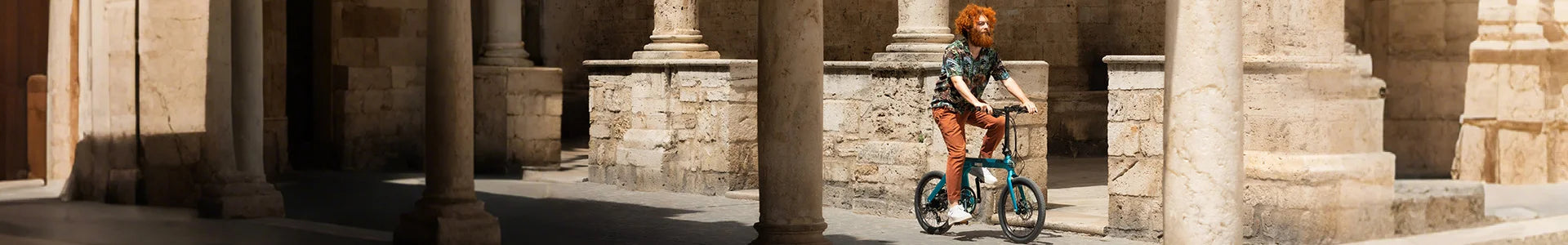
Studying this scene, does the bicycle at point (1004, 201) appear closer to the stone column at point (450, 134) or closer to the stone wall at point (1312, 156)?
the stone wall at point (1312, 156)

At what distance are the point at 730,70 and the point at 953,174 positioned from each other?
3.64m

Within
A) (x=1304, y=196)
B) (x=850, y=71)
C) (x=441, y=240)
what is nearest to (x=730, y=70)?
(x=850, y=71)

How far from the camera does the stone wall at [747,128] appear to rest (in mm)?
11109

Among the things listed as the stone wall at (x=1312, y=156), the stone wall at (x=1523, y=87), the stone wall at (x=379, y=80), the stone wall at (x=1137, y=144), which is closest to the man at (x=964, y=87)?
the stone wall at (x=1137, y=144)

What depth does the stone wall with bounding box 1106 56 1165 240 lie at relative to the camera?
9.05 m

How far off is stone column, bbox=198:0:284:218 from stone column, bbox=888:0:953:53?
3.76 meters

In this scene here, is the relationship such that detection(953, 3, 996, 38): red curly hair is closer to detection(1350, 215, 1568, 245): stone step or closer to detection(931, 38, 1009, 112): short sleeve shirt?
detection(931, 38, 1009, 112): short sleeve shirt

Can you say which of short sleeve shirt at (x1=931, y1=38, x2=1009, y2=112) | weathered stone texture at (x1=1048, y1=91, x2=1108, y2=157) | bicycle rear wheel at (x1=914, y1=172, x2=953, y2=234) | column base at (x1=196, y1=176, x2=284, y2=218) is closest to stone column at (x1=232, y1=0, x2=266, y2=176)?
column base at (x1=196, y1=176, x2=284, y2=218)

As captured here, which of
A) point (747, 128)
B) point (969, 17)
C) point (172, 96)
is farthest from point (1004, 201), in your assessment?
point (172, 96)

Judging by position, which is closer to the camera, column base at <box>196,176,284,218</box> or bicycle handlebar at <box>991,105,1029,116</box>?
bicycle handlebar at <box>991,105,1029,116</box>

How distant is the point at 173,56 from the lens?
39.2ft

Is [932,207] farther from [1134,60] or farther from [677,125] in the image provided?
[677,125]

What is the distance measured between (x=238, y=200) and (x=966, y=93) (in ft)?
14.8

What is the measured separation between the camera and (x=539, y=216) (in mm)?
11320
